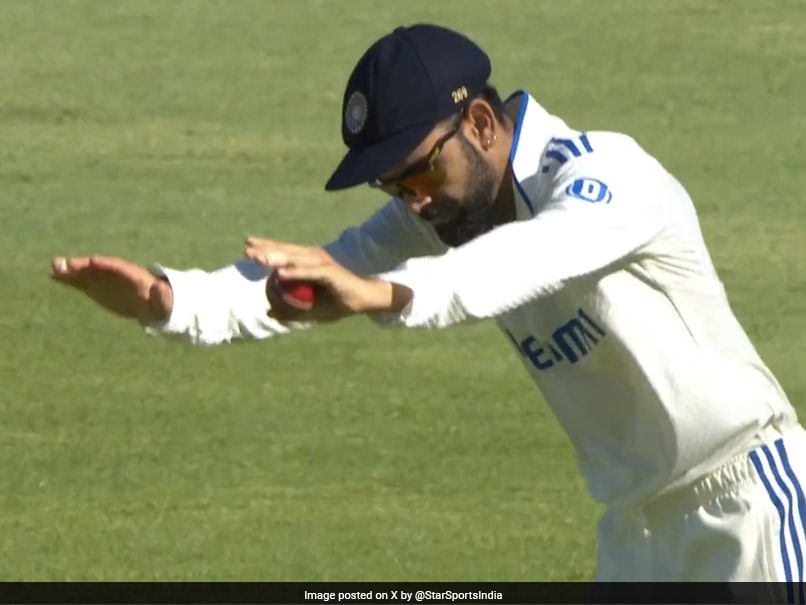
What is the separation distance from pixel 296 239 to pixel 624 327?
573 centimetres

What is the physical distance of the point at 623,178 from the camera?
4.34 meters

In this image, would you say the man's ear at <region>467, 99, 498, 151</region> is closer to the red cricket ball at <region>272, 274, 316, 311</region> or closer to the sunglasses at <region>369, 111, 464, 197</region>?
the sunglasses at <region>369, 111, 464, 197</region>

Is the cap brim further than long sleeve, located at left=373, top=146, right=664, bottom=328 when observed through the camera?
Yes

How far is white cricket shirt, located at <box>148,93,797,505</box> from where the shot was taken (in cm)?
441

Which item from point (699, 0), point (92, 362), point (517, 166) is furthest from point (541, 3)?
point (517, 166)

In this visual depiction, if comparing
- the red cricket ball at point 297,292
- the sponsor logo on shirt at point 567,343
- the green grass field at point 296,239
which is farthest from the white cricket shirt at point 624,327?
the green grass field at point 296,239

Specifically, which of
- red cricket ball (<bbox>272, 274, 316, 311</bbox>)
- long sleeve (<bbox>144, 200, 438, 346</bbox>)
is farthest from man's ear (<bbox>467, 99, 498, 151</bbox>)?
red cricket ball (<bbox>272, 274, 316, 311</bbox>)

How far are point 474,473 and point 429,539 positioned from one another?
0.57 metres

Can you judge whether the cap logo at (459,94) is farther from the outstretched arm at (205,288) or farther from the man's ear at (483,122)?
the outstretched arm at (205,288)

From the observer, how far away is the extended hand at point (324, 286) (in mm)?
3820

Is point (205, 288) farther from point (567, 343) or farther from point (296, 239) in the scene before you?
point (296, 239)

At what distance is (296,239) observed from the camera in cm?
1021

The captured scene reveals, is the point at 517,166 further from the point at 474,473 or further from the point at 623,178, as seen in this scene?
the point at 474,473

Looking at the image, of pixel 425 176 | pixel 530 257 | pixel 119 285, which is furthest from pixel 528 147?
pixel 119 285
